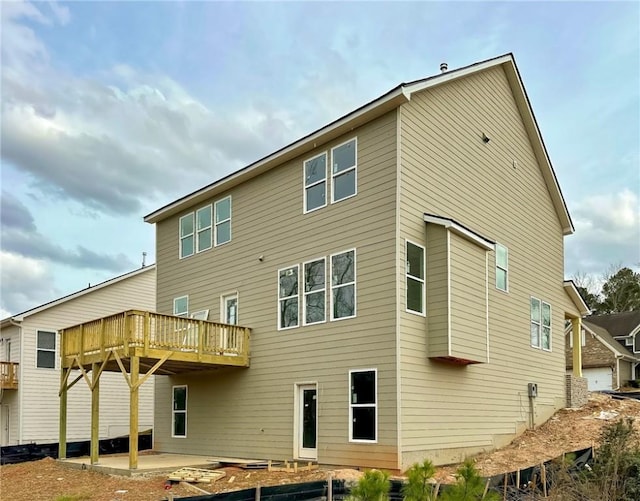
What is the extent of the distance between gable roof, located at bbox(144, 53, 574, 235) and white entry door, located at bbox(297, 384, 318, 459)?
570 centimetres

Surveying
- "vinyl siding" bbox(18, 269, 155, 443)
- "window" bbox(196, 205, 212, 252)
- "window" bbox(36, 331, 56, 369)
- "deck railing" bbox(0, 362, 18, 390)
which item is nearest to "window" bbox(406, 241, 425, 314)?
"window" bbox(196, 205, 212, 252)

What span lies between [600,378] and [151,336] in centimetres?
3044

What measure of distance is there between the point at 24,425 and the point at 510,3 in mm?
21652

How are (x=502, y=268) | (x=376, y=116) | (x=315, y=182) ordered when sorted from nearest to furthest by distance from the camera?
1. (x=376, y=116)
2. (x=315, y=182)
3. (x=502, y=268)

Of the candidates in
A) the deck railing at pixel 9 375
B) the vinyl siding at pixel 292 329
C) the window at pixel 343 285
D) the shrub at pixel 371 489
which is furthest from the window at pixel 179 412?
the shrub at pixel 371 489

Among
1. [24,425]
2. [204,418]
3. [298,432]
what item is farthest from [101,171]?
[298,432]

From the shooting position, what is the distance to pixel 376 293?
13.4m

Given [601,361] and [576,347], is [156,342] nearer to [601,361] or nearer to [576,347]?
[576,347]

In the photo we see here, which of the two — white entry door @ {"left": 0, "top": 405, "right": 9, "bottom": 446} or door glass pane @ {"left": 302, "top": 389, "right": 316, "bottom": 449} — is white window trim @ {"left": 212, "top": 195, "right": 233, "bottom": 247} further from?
white entry door @ {"left": 0, "top": 405, "right": 9, "bottom": 446}

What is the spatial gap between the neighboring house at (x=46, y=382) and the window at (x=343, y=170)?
15.2 meters

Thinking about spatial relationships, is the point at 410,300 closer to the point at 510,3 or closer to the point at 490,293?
the point at 490,293

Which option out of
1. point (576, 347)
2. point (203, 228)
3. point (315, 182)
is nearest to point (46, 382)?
point (203, 228)

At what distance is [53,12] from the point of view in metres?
12.1

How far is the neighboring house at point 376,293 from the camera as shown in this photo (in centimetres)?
1334
